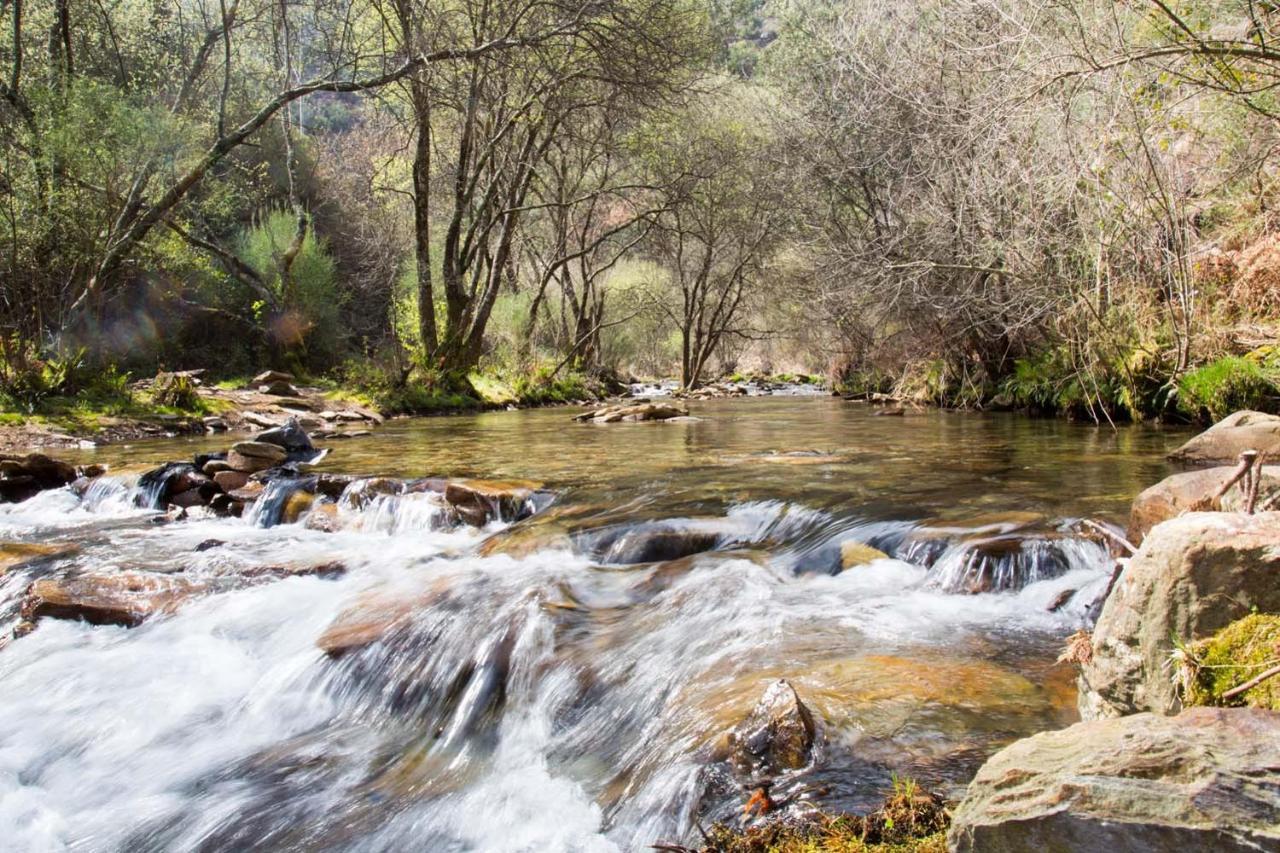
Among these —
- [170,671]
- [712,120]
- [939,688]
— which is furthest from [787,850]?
[712,120]

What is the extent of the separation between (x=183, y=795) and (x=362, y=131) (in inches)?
1281

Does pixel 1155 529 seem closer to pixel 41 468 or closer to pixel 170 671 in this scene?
pixel 170 671

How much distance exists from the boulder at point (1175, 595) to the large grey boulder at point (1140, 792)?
0.41 m

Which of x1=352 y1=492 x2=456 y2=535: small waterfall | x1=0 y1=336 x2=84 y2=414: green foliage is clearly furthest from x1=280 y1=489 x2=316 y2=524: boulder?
x1=0 y1=336 x2=84 y2=414: green foliage

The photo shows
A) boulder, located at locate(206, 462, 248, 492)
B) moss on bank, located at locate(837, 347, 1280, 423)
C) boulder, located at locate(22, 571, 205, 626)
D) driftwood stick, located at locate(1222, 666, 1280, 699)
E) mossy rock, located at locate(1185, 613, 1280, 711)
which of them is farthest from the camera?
moss on bank, located at locate(837, 347, 1280, 423)

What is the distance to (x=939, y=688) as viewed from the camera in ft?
10.5

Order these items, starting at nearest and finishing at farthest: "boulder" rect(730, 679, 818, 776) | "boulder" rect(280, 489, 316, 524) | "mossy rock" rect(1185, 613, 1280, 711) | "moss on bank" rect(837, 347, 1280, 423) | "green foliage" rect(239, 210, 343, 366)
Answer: "mossy rock" rect(1185, 613, 1280, 711) < "boulder" rect(730, 679, 818, 776) < "boulder" rect(280, 489, 316, 524) < "moss on bank" rect(837, 347, 1280, 423) < "green foliage" rect(239, 210, 343, 366)

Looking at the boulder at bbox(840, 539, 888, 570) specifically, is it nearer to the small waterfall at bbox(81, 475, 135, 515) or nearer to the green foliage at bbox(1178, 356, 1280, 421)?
the green foliage at bbox(1178, 356, 1280, 421)

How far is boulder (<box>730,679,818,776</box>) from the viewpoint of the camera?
266 centimetres

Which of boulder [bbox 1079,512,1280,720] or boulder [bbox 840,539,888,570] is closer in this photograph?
boulder [bbox 1079,512,1280,720]

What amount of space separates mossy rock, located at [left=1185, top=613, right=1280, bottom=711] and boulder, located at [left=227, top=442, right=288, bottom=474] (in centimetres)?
867

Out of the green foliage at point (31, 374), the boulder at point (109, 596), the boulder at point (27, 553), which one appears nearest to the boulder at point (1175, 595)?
the boulder at point (109, 596)

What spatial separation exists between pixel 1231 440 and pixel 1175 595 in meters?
6.45

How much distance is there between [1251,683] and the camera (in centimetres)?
192
